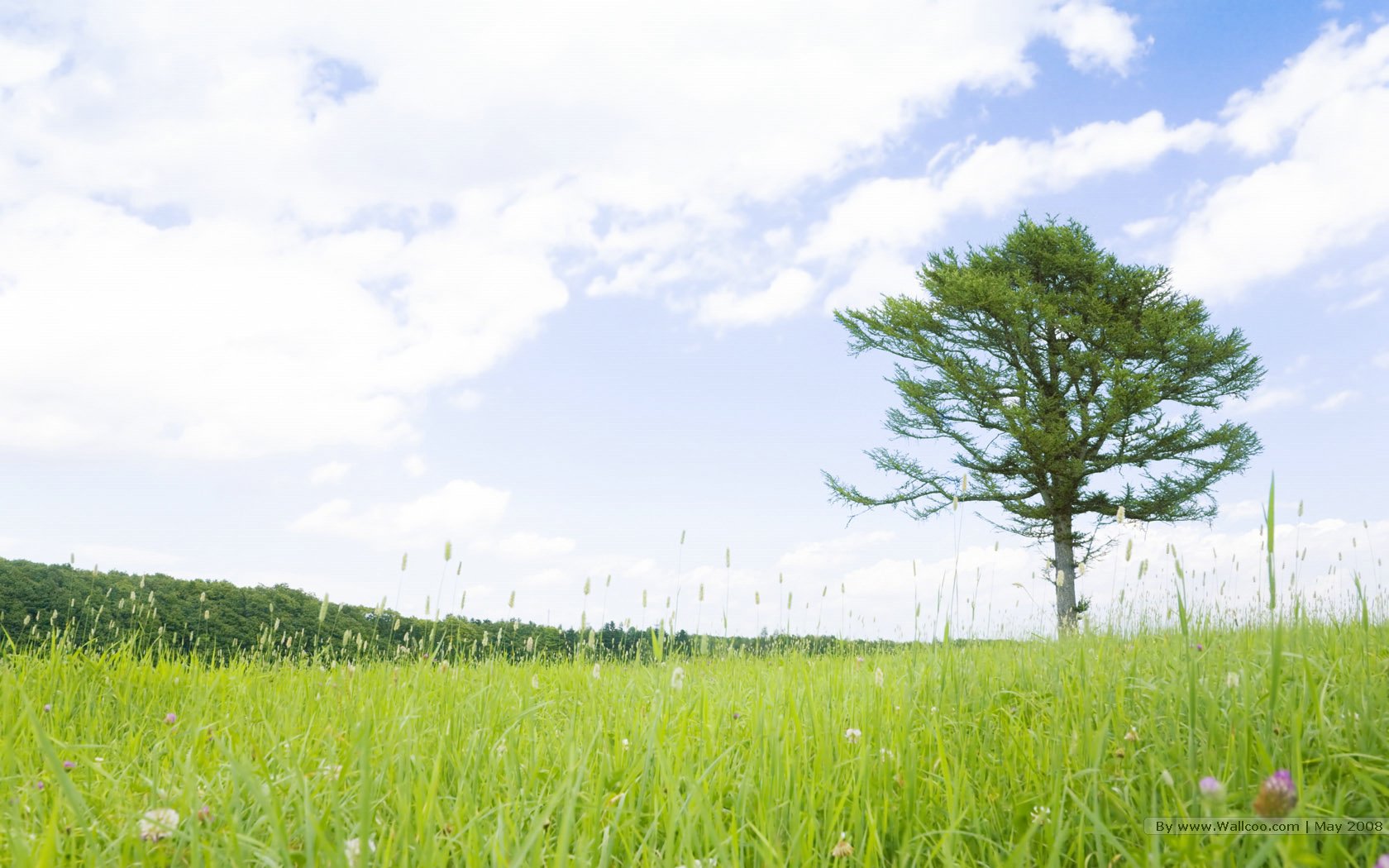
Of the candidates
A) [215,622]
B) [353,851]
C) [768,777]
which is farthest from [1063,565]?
[353,851]

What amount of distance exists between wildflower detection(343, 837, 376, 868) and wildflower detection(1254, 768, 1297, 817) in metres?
1.53

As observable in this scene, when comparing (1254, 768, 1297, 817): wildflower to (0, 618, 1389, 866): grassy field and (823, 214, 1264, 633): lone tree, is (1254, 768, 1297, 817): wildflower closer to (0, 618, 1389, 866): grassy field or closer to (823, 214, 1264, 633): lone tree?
(0, 618, 1389, 866): grassy field

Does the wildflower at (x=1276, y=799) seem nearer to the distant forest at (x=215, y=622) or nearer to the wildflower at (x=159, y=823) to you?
the wildflower at (x=159, y=823)

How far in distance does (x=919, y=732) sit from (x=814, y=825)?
1.25 metres

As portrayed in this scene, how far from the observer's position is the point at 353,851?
1.70 m

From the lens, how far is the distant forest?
8.26 meters

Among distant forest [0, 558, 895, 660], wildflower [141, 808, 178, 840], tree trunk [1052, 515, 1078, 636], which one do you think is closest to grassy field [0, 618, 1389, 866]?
wildflower [141, 808, 178, 840]

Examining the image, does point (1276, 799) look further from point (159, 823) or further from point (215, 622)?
point (215, 622)

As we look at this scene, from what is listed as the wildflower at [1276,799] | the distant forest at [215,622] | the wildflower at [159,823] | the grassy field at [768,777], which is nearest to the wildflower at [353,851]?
the grassy field at [768,777]

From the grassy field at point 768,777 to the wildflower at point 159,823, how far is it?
11mm

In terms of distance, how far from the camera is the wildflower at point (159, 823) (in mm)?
1947

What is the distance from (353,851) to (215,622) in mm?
9158

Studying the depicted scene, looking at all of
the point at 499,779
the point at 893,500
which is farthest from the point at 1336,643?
the point at 893,500

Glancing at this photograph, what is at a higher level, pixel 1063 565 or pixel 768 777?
pixel 1063 565
